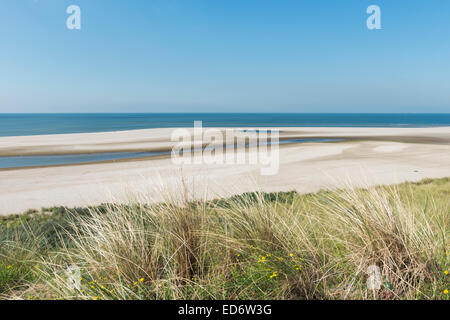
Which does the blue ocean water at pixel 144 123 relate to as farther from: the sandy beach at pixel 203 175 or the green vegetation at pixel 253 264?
the green vegetation at pixel 253 264

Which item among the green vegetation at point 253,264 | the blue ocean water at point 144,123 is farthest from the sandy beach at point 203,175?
the blue ocean water at point 144,123

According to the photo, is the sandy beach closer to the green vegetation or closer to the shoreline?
the green vegetation

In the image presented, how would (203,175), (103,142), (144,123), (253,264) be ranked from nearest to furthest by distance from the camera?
(253,264) < (203,175) < (103,142) < (144,123)

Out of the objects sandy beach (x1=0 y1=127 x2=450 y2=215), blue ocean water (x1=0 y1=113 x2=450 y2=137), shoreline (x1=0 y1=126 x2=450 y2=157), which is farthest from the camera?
blue ocean water (x1=0 y1=113 x2=450 y2=137)

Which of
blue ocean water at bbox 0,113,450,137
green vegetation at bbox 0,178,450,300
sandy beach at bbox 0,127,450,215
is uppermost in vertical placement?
blue ocean water at bbox 0,113,450,137

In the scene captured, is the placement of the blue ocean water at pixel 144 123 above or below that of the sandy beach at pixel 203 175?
above

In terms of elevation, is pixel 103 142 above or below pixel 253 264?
above

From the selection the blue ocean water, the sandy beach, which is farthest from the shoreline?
the blue ocean water

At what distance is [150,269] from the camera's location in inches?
113

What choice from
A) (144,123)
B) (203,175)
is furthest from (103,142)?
(144,123)

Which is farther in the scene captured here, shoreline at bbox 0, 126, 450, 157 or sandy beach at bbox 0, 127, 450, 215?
shoreline at bbox 0, 126, 450, 157

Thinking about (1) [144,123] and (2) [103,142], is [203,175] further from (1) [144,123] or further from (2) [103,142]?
(1) [144,123]

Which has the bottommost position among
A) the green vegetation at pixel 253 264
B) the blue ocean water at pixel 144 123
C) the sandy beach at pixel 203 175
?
the sandy beach at pixel 203 175
